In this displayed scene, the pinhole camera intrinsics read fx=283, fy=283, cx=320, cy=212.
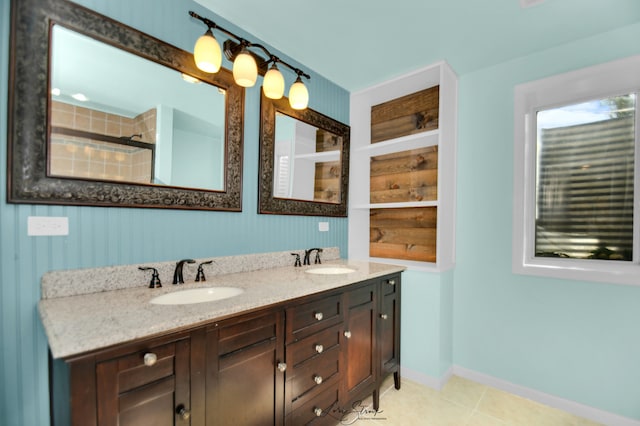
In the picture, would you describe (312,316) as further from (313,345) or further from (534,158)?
(534,158)

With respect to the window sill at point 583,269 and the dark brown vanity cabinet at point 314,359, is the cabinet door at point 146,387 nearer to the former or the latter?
the dark brown vanity cabinet at point 314,359

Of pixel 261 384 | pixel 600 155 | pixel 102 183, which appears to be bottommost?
pixel 261 384

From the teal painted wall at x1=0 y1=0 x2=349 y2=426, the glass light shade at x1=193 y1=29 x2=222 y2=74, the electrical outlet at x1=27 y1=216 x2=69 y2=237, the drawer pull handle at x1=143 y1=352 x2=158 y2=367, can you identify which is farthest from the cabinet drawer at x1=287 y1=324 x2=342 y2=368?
the glass light shade at x1=193 y1=29 x2=222 y2=74

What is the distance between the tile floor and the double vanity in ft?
0.45

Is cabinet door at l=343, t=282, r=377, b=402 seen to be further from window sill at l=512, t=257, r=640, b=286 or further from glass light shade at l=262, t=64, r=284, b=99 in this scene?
glass light shade at l=262, t=64, r=284, b=99

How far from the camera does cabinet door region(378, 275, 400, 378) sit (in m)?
1.99

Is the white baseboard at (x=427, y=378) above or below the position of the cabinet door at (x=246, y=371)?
below

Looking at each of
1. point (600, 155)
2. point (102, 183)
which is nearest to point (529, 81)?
point (600, 155)

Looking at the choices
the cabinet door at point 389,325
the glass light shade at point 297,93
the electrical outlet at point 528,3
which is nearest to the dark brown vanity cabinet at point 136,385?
the cabinet door at point 389,325

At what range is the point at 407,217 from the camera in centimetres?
263

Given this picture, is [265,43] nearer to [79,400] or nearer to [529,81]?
[529,81]

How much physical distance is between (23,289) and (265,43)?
191 centimetres

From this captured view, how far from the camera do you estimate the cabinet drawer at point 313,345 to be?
1.35m

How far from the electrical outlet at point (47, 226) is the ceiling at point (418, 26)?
1369mm
